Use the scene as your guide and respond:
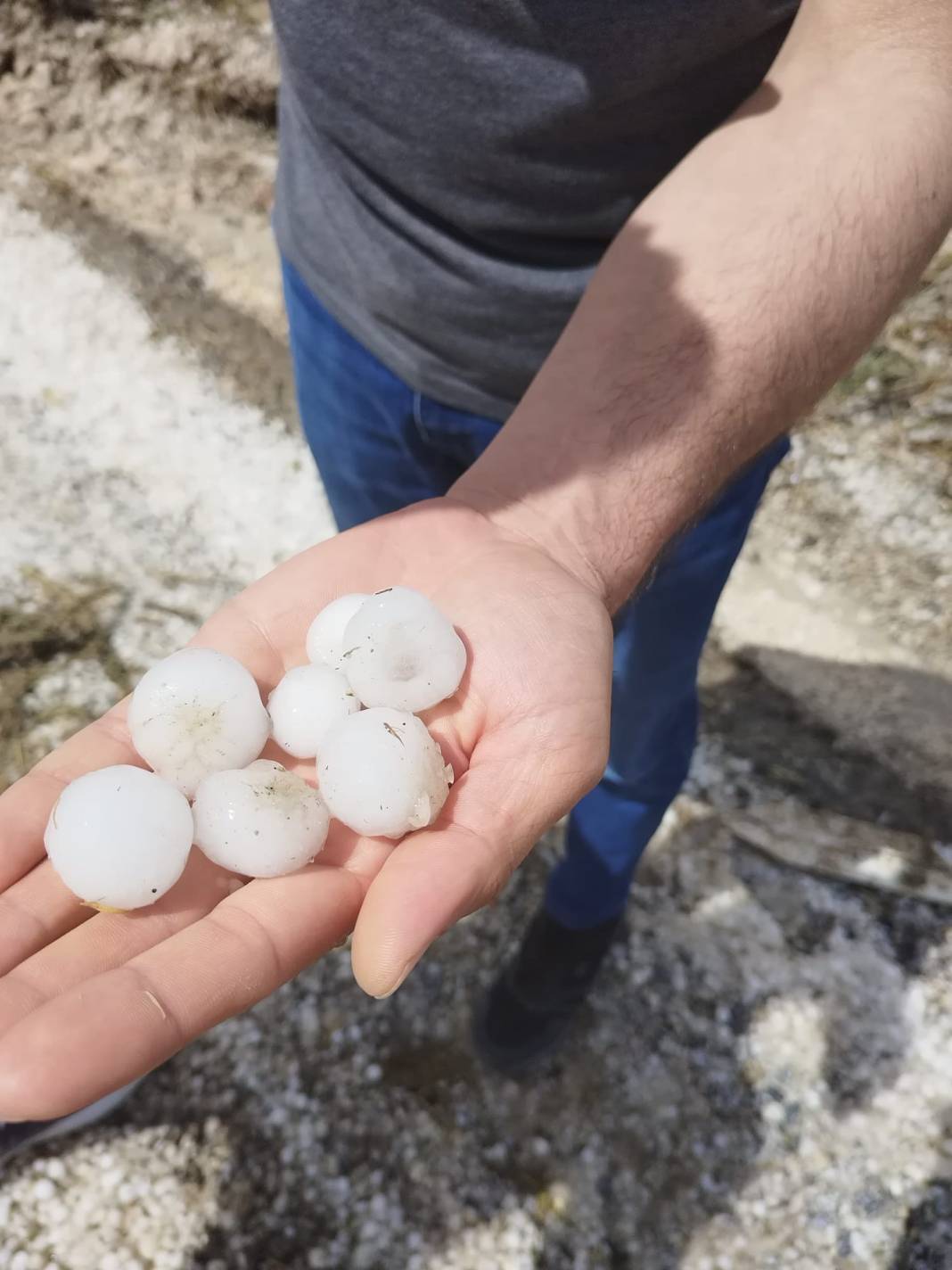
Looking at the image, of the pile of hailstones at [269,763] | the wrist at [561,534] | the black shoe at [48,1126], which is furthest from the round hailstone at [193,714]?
the black shoe at [48,1126]

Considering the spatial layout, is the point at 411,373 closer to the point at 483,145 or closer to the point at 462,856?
the point at 483,145

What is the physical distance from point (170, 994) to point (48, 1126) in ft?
3.89

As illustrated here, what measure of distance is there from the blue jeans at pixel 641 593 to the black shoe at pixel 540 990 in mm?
87

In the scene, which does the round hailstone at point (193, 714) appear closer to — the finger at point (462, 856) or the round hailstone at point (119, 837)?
the round hailstone at point (119, 837)

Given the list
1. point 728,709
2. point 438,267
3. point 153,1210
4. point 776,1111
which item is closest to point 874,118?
point 438,267

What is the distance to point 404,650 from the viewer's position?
1308mm

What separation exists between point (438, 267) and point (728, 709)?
A: 1739mm

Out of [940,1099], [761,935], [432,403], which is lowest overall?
[940,1099]

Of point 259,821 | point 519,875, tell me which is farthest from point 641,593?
point 519,875

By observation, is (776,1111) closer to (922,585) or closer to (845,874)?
(845,874)

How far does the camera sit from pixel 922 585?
3.01 m

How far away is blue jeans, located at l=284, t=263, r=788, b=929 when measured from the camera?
1686 millimetres

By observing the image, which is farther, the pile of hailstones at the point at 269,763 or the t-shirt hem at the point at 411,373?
the t-shirt hem at the point at 411,373

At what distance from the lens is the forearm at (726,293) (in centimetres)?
142
